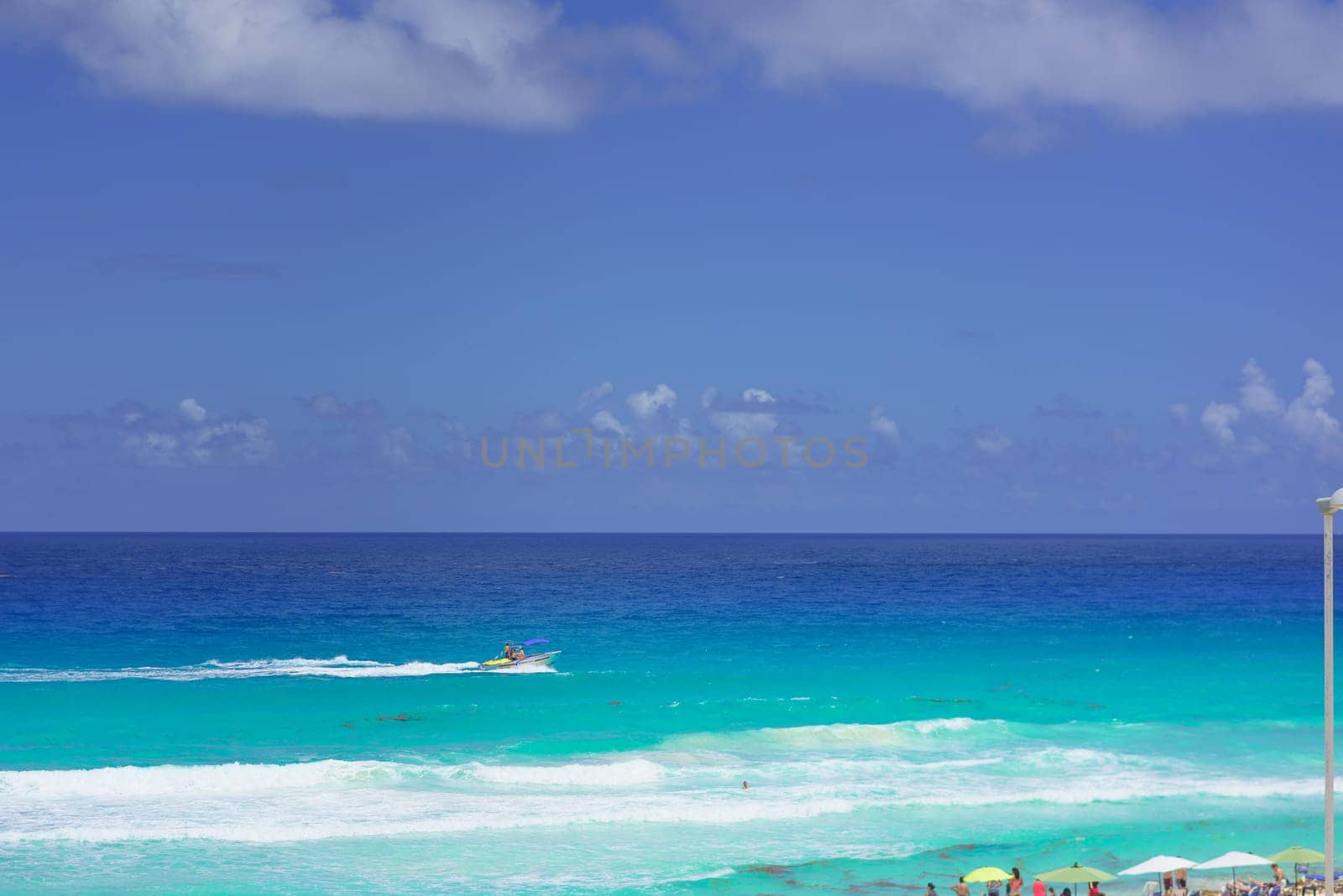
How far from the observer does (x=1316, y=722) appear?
41.8 meters

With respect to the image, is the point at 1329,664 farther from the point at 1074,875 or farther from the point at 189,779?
the point at 189,779

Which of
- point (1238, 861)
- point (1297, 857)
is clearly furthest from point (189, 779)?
point (1297, 857)

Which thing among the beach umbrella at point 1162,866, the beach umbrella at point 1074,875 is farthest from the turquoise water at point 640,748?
the beach umbrella at point 1074,875

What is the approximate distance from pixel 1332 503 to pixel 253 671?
48.4 metres

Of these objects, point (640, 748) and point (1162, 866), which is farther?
point (640, 748)

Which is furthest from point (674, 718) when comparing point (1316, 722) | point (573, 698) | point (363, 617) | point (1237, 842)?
point (363, 617)

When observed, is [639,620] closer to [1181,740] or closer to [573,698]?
[573,698]

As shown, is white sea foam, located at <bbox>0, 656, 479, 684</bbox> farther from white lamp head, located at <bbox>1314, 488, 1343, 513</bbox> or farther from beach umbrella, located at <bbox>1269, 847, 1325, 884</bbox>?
white lamp head, located at <bbox>1314, 488, 1343, 513</bbox>

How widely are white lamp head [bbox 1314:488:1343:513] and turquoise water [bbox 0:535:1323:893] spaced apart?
14.0 metres

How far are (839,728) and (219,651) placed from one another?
34.2 metres

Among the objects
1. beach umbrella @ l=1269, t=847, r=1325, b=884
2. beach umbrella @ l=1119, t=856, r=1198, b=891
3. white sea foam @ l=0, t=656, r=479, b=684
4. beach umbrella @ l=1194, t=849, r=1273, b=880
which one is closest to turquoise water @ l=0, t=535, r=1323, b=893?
white sea foam @ l=0, t=656, r=479, b=684

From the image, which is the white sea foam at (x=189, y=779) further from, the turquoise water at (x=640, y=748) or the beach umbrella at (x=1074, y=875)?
the beach umbrella at (x=1074, y=875)

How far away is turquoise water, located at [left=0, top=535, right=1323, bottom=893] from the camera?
27.5 meters

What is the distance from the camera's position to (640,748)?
3822cm
